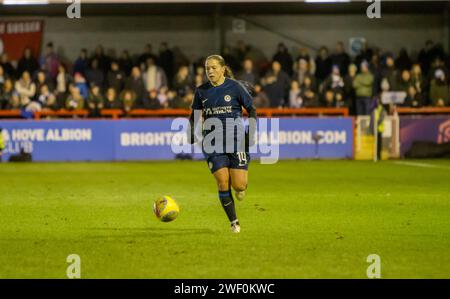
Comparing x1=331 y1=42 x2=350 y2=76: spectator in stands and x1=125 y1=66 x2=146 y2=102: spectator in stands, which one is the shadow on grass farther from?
x1=331 y1=42 x2=350 y2=76: spectator in stands

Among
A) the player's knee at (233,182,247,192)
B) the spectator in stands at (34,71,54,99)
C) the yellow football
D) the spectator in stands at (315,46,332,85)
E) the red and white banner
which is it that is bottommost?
the yellow football

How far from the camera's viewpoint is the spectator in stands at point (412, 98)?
2531 cm

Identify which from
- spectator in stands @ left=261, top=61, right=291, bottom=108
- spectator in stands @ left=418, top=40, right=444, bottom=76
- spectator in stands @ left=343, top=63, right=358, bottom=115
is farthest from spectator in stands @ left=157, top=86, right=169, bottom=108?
spectator in stands @ left=418, top=40, right=444, bottom=76

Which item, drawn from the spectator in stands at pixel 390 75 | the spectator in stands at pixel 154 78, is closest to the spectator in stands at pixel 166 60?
the spectator in stands at pixel 154 78

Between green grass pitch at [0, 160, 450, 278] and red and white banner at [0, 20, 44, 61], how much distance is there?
1032 cm

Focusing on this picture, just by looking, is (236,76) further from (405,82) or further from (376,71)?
(405,82)

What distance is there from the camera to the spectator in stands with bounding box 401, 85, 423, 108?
83.0 feet

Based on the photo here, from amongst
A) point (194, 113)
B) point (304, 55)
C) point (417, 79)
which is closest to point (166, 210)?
point (194, 113)

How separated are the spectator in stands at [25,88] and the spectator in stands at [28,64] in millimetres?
1577

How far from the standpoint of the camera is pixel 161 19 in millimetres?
29922
